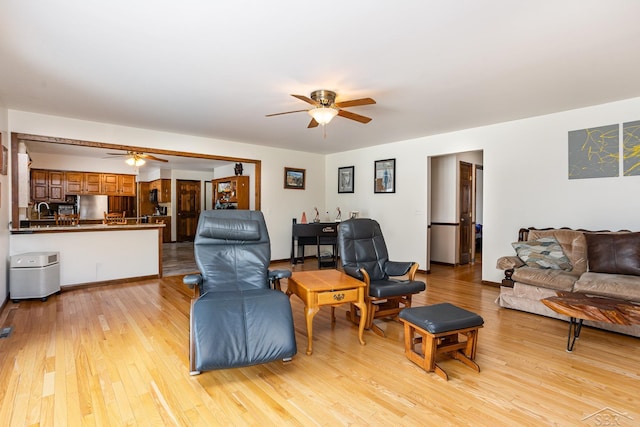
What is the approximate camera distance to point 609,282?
3.01 m

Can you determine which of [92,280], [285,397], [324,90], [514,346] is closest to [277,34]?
[324,90]

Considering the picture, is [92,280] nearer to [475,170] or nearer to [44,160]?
[44,160]

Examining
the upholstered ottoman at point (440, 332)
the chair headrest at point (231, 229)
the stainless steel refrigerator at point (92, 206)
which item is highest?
the stainless steel refrigerator at point (92, 206)

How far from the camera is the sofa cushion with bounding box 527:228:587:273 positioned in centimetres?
362

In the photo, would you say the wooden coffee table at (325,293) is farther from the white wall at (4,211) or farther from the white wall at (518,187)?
the white wall at (4,211)

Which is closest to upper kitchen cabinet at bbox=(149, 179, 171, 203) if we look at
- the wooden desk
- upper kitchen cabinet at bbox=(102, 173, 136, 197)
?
upper kitchen cabinet at bbox=(102, 173, 136, 197)

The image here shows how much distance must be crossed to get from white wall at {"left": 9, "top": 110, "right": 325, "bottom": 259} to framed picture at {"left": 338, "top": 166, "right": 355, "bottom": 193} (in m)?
0.53

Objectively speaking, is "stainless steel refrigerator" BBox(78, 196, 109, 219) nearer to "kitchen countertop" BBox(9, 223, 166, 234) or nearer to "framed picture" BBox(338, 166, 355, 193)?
"kitchen countertop" BBox(9, 223, 166, 234)

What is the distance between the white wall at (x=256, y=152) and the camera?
14.4ft

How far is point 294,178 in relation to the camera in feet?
23.1

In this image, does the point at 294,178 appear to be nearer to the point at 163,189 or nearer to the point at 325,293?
the point at 163,189

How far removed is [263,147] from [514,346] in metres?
5.29

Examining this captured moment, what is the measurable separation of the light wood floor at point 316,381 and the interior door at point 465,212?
3.42 meters

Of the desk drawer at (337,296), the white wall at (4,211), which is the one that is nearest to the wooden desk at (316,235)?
the desk drawer at (337,296)
